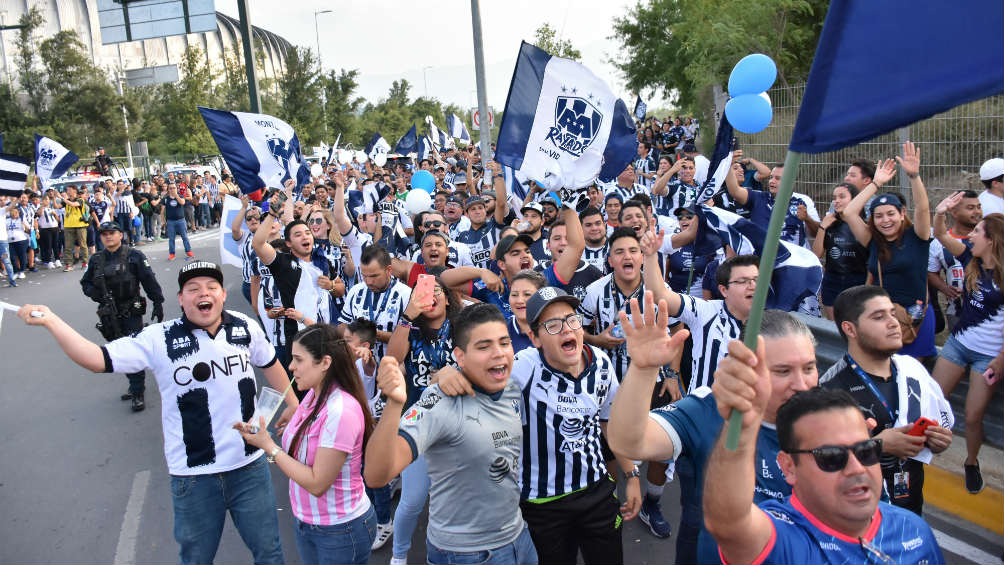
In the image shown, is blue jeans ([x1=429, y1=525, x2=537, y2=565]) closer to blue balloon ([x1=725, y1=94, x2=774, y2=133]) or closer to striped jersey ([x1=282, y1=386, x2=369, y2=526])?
striped jersey ([x1=282, y1=386, x2=369, y2=526])

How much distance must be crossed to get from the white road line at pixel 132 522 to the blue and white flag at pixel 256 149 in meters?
3.47

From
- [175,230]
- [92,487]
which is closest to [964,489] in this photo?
[92,487]

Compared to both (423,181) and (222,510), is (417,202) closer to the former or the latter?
(423,181)

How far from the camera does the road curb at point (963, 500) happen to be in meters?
4.45

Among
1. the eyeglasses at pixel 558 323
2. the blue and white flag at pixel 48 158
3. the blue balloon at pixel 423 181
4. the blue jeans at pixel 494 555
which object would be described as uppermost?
the blue and white flag at pixel 48 158

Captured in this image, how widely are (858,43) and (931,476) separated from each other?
4.36m

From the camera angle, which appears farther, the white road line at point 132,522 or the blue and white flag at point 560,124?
the blue and white flag at point 560,124

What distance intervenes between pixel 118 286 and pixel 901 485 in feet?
25.8

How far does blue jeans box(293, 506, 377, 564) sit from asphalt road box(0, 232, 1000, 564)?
0.74 meters

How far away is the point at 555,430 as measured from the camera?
3402 mm

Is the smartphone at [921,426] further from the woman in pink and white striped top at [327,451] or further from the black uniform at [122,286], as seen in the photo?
the black uniform at [122,286]

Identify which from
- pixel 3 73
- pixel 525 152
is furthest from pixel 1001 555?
pixel 3 73

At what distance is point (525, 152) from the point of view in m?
6.21

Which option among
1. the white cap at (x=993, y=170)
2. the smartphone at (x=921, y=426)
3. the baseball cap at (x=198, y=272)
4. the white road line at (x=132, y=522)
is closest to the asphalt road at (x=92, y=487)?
the white road line at (x=132, y=522)
